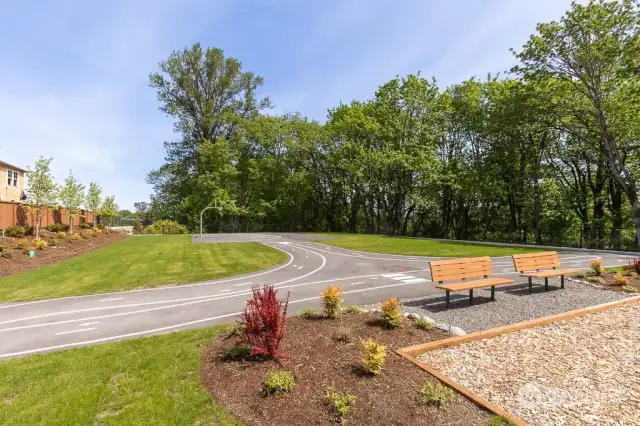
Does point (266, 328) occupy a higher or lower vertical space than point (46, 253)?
higher

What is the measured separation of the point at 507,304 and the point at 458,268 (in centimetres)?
149

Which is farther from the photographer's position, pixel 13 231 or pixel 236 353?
pixel 13 231

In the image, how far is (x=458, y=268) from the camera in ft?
29.0

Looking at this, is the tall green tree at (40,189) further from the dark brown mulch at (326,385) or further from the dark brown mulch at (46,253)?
the dark brown mulch at (326,385)

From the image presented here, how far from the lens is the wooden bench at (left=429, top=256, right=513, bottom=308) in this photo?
8.36m

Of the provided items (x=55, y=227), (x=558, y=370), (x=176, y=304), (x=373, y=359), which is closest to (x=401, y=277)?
(x=558, y=370)

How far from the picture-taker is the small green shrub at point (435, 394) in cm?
409

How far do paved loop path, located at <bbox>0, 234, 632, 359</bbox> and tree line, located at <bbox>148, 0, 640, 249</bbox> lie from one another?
1451 centimetres

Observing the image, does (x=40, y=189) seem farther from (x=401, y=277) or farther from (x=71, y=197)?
(x=401, y=277)

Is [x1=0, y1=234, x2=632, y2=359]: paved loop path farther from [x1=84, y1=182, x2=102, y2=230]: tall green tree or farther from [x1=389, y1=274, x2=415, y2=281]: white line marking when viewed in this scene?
[x1=84, y1=182, x2=102, y2=230]: tall green tree

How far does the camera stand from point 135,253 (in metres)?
21.0

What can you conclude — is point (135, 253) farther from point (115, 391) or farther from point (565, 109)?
point (565, 109)

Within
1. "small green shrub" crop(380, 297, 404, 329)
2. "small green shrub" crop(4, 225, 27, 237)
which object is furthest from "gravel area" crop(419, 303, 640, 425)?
"small green shrub" crop(4, 225, 27, 237)

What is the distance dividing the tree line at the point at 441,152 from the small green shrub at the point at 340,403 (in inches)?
1052
